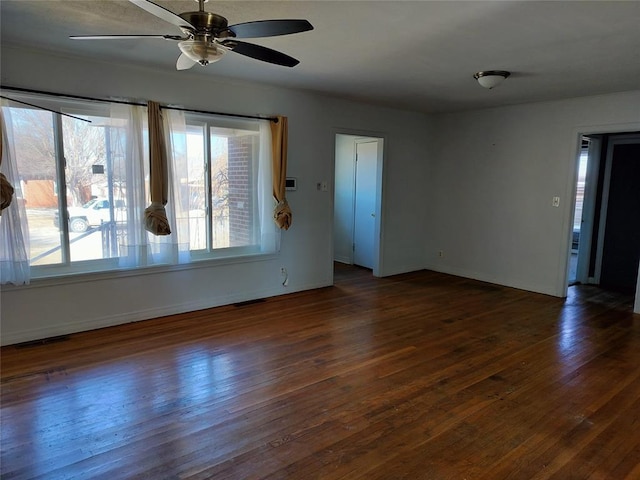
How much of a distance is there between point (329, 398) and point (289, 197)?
2.83 meters

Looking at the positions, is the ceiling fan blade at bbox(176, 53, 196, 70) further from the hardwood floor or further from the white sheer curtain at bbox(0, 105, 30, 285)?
the hardwood floor

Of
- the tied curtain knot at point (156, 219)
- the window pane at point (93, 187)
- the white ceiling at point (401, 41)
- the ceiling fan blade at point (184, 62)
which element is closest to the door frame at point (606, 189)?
the white ceiling at point (401, 41)

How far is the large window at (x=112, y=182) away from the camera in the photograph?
3.54 metres

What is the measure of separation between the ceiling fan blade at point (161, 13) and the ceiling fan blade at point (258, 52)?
0.27 meters

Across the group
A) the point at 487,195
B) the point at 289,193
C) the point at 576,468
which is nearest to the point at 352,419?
the point at 576,468

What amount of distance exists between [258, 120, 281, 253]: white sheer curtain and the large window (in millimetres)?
41

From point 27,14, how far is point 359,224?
16.5 ft

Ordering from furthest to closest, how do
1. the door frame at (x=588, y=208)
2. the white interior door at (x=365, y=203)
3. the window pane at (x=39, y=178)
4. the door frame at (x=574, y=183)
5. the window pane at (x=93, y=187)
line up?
the white interior door at (x=365, y=203) → the door frame at (x=588, y=208) → the door frame at (x=574, y=183) → the window pane at (x=93, y=187) → the window pane at (x=39, y=178)

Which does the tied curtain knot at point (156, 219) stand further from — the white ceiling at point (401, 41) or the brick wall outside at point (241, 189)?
the white ceiling at point (401, 41)

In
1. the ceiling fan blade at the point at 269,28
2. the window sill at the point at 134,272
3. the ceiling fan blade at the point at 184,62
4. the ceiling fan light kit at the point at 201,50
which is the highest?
the ceiling fan blade at the point at 184,62

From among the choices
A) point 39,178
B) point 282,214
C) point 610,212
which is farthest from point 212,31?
point 610,212

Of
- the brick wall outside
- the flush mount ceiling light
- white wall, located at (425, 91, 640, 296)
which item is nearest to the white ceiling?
the flush mount ceiling light

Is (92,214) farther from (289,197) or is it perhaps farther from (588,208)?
(588,208)

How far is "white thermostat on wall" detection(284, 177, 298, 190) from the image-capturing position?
501 cm
